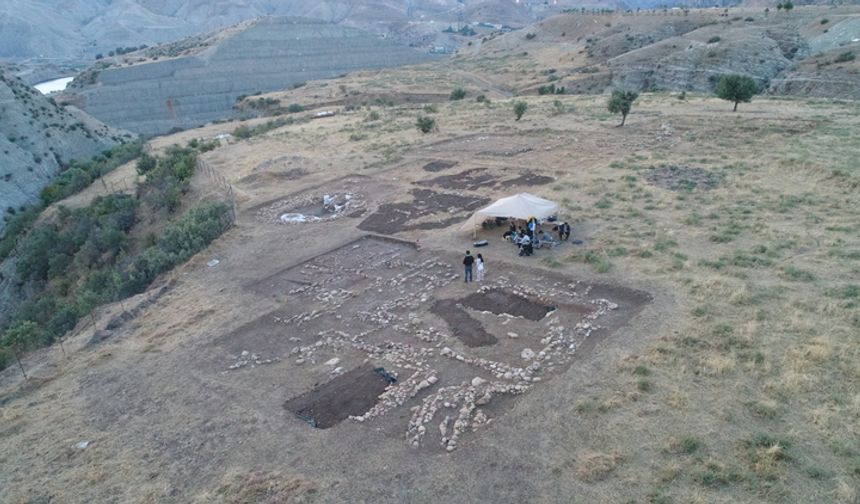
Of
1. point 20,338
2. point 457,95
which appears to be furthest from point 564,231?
point 457,95

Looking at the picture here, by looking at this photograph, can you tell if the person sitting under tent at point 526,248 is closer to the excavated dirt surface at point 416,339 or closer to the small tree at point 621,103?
the excavated dirt surface at point 416,339

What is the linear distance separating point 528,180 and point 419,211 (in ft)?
24.4

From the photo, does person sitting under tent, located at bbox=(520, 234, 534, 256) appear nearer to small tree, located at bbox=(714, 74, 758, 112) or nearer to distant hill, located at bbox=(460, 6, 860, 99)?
small tree, located at bbox=(714, 74, 758, 112)

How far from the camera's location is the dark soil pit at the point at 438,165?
3678 cm

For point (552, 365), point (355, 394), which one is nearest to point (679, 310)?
point (552, 365)

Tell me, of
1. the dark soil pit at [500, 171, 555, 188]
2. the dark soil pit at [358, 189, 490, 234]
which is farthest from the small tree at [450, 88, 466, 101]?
the dark soil pit at [358, 189, 490, 234]

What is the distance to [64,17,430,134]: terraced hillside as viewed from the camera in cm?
8956

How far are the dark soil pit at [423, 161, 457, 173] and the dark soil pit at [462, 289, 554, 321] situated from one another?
18178mm

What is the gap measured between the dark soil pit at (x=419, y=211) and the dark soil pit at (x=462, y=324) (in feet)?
26.9

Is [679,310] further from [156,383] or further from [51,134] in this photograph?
[51,134]

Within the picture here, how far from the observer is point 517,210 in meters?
24.1

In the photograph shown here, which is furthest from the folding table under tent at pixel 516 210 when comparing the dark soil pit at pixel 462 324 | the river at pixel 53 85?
the river at pixel 53 85

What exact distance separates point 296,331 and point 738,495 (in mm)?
13180

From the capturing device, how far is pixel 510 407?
1349 cm
